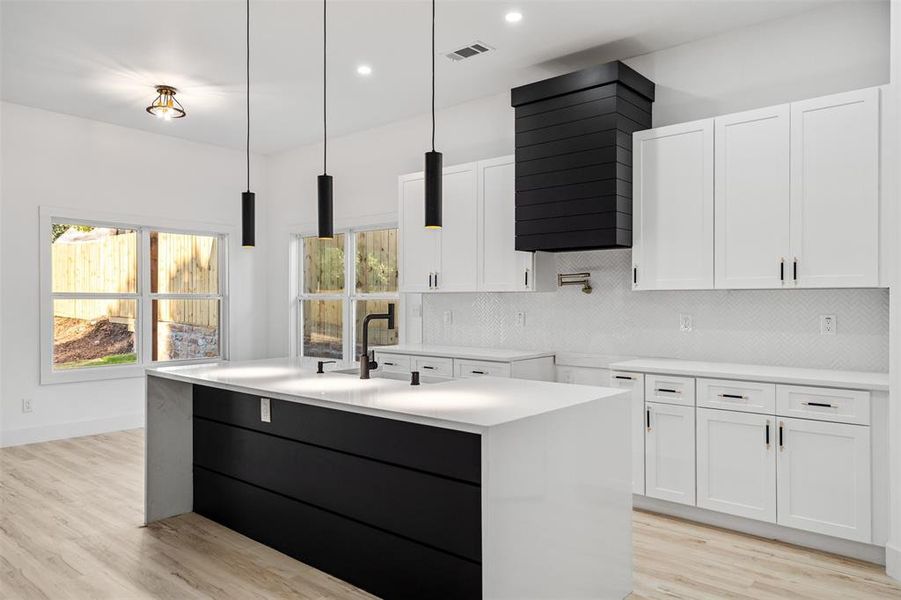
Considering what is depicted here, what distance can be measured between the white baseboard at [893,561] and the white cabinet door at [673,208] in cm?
158

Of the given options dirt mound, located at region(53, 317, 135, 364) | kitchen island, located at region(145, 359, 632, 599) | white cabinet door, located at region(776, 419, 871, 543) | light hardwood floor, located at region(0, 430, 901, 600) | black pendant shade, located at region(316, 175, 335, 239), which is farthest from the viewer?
dirt mound, located at region(53, 317, 135, 364)

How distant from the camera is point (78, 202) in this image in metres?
5.88

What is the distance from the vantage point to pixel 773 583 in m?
→ 2.82

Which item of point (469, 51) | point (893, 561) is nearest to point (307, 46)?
point (469, 51)

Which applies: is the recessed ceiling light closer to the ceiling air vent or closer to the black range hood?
the ceiling air vent

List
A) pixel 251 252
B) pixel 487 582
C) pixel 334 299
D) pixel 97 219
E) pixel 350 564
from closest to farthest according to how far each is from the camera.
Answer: pixel 487 582 → pixel 350 564 → pixel 97 219 → pixel 334 299 → pixel 251 252

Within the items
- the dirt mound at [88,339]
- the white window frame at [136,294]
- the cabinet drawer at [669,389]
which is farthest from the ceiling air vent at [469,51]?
the dirt mound at [88,339]

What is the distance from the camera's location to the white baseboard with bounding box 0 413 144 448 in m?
5.42

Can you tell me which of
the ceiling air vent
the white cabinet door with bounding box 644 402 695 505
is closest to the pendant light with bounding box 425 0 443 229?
the ceiling air vent

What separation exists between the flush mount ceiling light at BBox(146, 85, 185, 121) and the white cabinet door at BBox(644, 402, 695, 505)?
4.39 meters

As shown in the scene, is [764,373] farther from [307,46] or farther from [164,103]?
[164,103]

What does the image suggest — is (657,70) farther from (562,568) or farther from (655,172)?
(562,568)

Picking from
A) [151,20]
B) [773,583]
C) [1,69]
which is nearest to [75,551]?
[151,20]

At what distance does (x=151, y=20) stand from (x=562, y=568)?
3929mm
